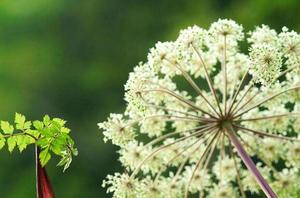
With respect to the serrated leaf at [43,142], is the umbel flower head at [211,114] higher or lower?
higher

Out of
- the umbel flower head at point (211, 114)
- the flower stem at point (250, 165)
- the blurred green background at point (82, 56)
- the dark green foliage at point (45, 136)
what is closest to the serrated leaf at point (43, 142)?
the dark green foliage at point (45, 136)

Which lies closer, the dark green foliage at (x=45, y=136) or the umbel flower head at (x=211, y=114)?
the dark green foliage at (x=45, y=136)

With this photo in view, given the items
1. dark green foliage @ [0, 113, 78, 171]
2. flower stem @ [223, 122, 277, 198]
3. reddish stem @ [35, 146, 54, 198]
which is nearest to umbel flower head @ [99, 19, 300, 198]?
flower stem @ [223, 122, 277, 198]

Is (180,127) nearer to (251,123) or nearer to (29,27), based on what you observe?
(251,123)

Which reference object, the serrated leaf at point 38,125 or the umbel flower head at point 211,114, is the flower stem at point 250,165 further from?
the serrated leaf at point 38,125

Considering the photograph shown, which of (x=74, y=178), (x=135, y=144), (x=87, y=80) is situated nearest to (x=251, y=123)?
(x=135, y=144)
